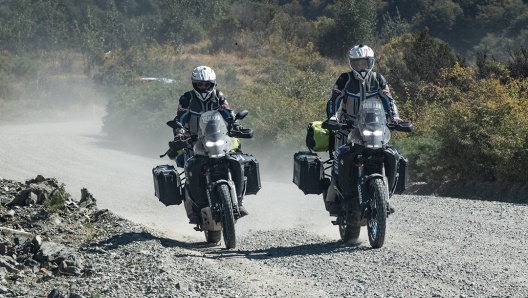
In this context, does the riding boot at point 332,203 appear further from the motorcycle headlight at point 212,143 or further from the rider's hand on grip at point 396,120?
the motorcycle headlight at point 212,143

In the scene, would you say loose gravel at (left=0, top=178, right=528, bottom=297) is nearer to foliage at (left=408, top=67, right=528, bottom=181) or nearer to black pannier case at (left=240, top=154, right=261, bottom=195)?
black pannier case at (left=240, top=154, right=261, bottom=195)

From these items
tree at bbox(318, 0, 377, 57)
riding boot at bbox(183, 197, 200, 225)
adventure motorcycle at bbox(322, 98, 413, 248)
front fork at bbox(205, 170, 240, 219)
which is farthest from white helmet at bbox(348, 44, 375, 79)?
tree at bbox(318, 0, 377, 57)

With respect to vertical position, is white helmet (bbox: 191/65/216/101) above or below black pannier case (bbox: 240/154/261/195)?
above

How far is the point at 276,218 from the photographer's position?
13922 mm

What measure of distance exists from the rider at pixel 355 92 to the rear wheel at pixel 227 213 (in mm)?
1331

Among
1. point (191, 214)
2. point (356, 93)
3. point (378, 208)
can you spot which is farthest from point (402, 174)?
point (191, 214)

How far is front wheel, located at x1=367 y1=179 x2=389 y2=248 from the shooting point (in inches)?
383

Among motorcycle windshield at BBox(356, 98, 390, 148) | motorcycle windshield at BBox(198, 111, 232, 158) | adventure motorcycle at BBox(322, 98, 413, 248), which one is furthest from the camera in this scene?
motorcycle windshield at BBox(198, 111, 232, 158)

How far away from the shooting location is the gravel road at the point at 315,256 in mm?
8070

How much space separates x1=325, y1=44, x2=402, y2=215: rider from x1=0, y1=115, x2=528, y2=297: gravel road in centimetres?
121

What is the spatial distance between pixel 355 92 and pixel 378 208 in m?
1.78

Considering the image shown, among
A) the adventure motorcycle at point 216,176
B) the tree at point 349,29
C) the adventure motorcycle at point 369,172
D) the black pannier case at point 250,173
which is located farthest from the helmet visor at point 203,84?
the tree at point 349,29

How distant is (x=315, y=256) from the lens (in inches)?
388

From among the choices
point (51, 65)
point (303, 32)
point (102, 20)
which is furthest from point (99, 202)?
point (102, 20)
